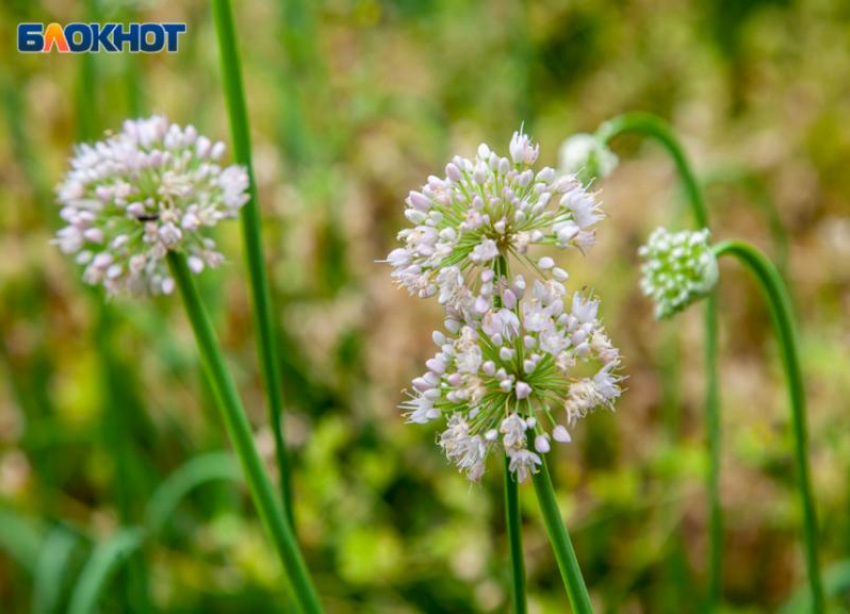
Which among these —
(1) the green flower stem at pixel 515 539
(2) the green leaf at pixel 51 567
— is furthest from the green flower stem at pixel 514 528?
(2) the green leaf at pixel 51 567

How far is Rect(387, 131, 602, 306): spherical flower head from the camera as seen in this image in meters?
0.74

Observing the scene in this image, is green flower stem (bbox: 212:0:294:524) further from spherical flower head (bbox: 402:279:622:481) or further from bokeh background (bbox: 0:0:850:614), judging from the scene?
bokeh background (bbox: 0:0:850:614)

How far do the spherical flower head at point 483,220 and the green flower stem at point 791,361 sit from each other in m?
0.28

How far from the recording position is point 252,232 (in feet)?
3.51

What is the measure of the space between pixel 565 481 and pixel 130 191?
148 centimetres

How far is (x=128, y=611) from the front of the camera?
1.85 m

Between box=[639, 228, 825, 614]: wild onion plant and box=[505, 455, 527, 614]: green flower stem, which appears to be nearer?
box=[505, 455, 527, 614]: green flower stem

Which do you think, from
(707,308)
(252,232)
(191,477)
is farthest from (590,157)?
(191,477)

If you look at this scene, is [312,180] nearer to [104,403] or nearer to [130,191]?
[104,403]

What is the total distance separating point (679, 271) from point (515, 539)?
1.31 ft

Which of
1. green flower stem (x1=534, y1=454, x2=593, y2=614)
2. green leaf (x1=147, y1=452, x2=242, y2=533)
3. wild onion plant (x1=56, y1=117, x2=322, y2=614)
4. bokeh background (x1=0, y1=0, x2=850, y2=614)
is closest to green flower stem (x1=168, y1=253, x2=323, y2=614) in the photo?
wild onion plant (x1=56, y1=117, x2=322, y2=614)

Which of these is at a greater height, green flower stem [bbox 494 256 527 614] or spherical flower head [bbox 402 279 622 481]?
spherical flower head [bbox 402 279 622 481]

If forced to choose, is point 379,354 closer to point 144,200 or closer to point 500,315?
point 144,200

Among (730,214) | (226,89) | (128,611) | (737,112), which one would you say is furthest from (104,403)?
(737,112)
